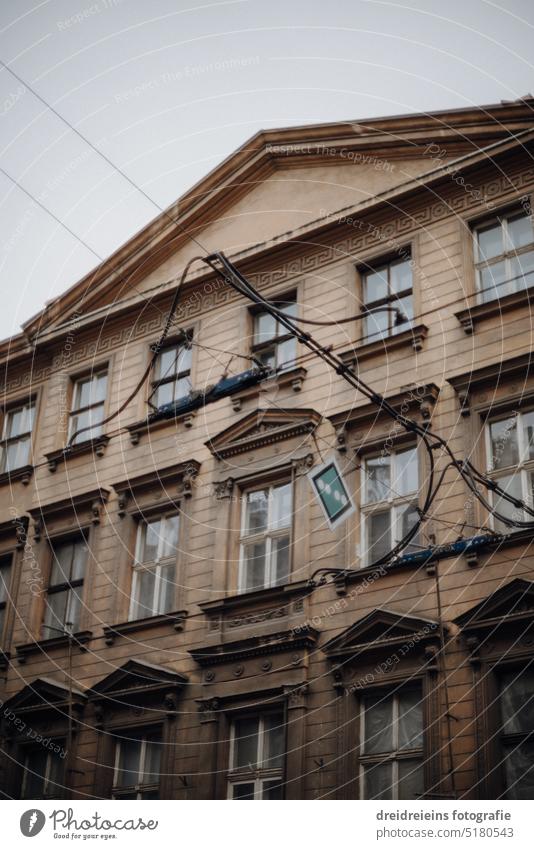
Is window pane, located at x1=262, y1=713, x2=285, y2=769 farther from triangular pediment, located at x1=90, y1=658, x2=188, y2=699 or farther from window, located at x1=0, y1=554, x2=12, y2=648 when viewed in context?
window, located at x1=0, y1=554, x2=12, y2=648

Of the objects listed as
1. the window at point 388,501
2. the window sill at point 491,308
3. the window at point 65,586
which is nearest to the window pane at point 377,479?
the window at point 388,501

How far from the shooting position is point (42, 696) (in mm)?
17406

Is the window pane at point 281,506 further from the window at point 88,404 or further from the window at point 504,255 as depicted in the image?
the window at point 88,404

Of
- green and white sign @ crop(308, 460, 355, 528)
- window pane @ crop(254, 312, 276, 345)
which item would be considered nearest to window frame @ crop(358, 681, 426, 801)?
green and white sign @ crop(308, 460, 355, 528)

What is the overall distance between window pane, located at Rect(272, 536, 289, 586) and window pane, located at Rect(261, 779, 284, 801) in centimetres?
266

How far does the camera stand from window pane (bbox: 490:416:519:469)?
14250mm

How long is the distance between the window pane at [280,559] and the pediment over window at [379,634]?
4.97 ft

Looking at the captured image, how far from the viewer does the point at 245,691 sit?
15031mm

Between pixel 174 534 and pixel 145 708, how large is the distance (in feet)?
8.82

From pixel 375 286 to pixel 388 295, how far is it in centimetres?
38

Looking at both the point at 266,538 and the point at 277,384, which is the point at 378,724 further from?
the point at 277,384

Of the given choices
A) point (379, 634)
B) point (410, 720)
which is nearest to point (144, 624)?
point (379, 634)

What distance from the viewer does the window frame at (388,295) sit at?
1634 cm
